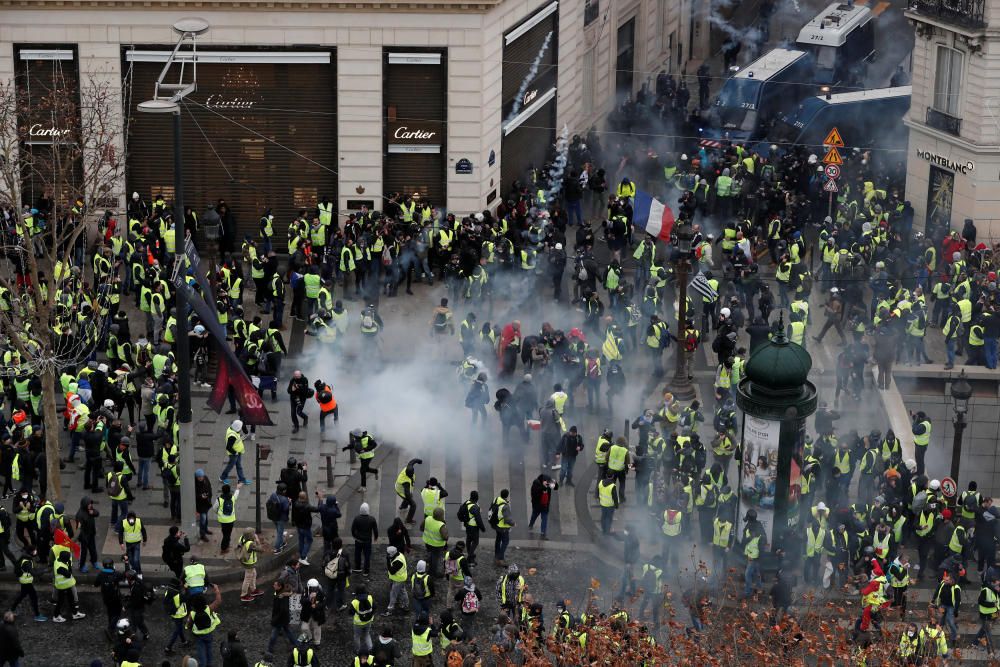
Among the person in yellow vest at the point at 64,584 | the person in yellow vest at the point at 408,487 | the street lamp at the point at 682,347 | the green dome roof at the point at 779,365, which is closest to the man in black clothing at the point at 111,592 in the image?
the person in yellow vest at the point at 64,584

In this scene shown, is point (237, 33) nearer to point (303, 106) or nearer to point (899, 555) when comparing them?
point (303, 106)

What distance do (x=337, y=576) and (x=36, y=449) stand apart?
697cm

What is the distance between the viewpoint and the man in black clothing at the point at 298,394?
39.3m

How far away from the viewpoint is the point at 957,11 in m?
50.0

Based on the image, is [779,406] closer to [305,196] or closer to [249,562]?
[249,562]

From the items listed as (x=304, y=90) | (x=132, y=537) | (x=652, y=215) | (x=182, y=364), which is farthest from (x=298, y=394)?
(x=304, y=90)

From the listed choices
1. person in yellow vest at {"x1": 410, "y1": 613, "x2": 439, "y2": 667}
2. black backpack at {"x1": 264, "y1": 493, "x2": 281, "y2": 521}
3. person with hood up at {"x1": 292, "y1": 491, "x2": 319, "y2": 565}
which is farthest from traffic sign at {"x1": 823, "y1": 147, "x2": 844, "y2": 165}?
person in yellow vest at {"x1": 410, "y1": 613, "x2": 439, "y2": 667}

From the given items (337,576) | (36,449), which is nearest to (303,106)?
(36,449)

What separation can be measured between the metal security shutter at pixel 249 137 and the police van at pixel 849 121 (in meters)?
14.4

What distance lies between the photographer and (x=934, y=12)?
50.7m

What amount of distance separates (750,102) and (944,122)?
903 cm

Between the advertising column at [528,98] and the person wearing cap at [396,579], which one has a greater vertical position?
the advertising column at [528,98]

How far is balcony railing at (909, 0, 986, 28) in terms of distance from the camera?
49344 millimetres

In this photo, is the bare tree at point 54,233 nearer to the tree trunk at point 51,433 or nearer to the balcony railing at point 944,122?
the tree trunk at point 51,433
